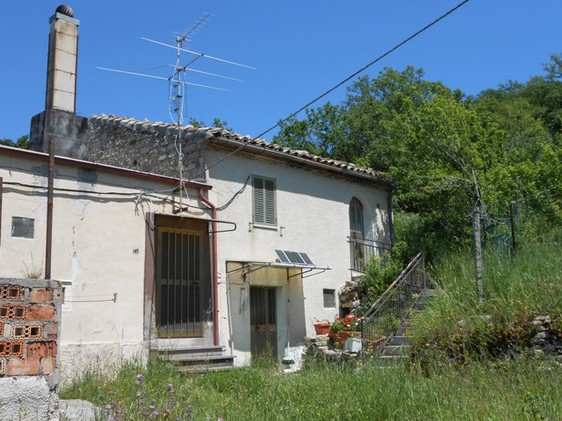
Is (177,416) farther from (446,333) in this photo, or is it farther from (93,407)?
(446,333)

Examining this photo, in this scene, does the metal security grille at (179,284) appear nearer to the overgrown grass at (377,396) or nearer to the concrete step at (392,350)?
the overgrown grass at (377,396)

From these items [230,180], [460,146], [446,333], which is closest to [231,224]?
[230,180]

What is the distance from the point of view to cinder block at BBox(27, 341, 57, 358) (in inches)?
215

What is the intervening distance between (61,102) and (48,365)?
6.94 m

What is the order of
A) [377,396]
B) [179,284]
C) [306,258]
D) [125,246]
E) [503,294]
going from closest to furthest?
[377,396]
[503,294]
[125,246]
[179,284]
[306,258]

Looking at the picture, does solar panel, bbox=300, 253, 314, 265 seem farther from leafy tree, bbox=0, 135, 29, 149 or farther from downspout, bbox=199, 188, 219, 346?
leafy tree, bbox=0, 135, 29, 149

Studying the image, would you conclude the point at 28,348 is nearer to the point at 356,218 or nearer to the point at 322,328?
the point at 322,328

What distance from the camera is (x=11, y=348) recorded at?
5336 millimetres

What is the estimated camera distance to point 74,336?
10008 mm

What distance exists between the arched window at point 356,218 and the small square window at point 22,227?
Answer: 346 inches

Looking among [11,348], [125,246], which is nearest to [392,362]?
[11,348]

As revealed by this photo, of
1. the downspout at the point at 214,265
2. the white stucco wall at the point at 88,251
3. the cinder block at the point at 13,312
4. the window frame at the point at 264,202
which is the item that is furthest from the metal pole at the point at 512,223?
the cinder block at the point at 13,312

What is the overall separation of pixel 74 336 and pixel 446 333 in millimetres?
5874

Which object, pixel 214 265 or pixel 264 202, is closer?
pixel 214 265
